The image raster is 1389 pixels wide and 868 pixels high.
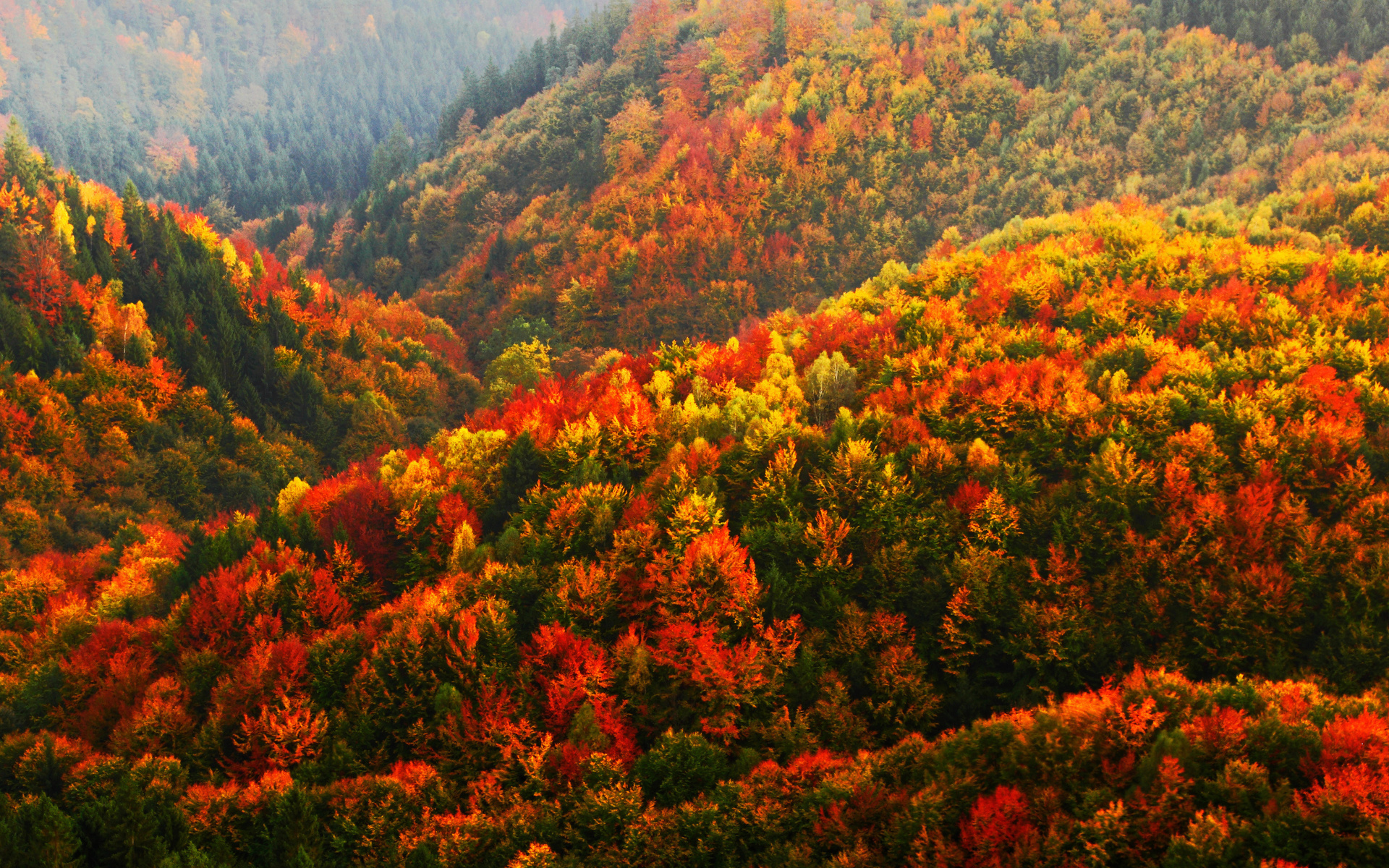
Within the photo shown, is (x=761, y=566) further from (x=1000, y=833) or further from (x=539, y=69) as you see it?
(x=539, y=69)

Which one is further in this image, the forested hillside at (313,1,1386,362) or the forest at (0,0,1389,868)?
the forested hillside at (313,1,1386,362)

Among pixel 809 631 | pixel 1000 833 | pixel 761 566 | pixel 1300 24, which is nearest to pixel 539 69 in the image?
pixel 1300 24

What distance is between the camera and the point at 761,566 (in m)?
32.7

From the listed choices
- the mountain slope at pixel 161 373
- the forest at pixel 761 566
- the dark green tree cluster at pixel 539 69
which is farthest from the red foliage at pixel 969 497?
the dark green tree cluster at pixel 539 69

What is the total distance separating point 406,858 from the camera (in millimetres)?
24484

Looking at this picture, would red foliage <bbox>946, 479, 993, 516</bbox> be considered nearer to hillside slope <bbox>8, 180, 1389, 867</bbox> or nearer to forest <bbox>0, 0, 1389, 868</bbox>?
hillside slope <bbox>8, 180, 1389, 867</bbox>

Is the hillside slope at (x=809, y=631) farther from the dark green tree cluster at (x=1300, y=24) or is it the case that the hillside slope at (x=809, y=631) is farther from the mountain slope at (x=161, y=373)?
the dark green tree cluster at (x=1300, y=24)

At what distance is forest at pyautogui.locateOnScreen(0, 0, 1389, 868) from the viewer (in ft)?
76.9

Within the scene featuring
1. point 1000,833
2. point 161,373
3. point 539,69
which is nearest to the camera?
point 1000,833

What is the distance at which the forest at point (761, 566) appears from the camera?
23.5 meters

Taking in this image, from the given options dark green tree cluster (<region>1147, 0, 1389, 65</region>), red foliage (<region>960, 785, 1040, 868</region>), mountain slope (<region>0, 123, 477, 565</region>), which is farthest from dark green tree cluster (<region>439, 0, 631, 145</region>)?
red foliage (<region>960, 785, 1040, 868</region>)

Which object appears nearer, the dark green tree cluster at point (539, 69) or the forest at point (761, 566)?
the forest at point (761, 566)

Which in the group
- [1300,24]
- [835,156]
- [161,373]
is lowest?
[835,156]

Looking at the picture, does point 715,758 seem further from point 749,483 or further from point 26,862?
point 26,862
